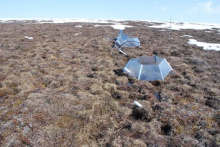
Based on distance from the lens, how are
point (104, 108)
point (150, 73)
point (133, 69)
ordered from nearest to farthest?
point (104, 108), point (150, 73), point (133, 69)

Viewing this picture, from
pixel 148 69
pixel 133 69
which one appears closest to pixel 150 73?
pixel 148 69

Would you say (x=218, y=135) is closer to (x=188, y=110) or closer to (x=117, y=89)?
(x=188, y=110)

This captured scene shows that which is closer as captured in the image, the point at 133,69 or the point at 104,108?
the point at 104,108

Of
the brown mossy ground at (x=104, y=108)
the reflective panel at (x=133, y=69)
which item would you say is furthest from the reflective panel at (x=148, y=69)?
the brown mossy ground at (x=104, y=108)

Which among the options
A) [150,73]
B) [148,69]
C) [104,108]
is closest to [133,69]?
[148,69]

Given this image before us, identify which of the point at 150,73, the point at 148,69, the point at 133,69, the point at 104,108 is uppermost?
the point at 148,69

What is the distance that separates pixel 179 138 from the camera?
531 centimetres

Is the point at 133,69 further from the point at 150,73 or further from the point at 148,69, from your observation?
the point at 150,73

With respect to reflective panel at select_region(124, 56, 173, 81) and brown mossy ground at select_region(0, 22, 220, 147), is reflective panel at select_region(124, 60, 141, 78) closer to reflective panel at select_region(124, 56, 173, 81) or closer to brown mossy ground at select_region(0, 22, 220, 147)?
reflective panel at select_region(124, 56, 173, 81)

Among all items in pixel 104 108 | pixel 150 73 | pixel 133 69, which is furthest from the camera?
pixel 133 69

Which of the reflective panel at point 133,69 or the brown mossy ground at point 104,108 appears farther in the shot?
the reflective panel at point 133,69

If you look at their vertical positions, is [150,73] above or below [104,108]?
above

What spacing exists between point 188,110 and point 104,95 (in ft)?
13.7

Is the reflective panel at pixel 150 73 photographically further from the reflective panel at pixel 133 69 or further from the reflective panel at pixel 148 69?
the reflective panel at pixel 133 69
